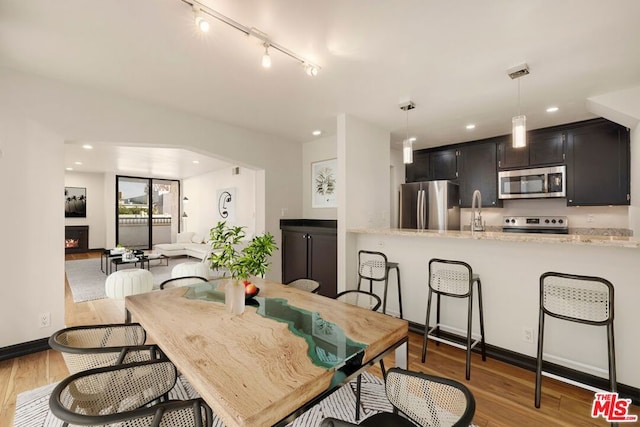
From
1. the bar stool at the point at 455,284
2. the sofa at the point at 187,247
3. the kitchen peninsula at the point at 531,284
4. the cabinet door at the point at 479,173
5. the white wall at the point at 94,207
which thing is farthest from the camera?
the white wall at the point at 94,207

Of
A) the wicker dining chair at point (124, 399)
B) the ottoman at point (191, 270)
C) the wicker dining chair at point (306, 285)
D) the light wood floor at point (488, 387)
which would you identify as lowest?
the light wood floor at point (488, 387)

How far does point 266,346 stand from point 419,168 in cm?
474

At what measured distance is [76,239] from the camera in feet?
27.8

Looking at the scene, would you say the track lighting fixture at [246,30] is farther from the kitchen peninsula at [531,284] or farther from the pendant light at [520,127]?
the kitchen peninsula at [531,284]

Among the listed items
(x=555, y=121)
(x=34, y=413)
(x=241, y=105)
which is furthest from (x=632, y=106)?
(x=34, y=413)

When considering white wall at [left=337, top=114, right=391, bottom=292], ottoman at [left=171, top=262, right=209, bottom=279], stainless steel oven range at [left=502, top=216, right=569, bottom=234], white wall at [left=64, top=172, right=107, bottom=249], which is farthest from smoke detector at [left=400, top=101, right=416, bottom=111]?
white wall at [left=64, top=172, right=107, bottom=249]

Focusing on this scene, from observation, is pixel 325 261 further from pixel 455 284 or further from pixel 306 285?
pixel 455 284

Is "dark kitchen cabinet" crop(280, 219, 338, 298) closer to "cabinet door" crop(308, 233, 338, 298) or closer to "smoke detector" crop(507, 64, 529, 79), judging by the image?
"cabinet door" crop(308, 233, 338, 298)

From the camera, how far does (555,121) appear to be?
11.9 ft

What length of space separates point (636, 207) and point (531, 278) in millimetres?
1772

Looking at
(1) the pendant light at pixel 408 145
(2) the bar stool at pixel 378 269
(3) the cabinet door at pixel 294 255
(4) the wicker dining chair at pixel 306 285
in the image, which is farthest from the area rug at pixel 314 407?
(3) the cabinet door at pixel 294 255

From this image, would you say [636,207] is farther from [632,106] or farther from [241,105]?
[241,105]

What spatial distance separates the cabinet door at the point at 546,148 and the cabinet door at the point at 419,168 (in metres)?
1.52

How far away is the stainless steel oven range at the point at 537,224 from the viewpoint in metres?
4.03
